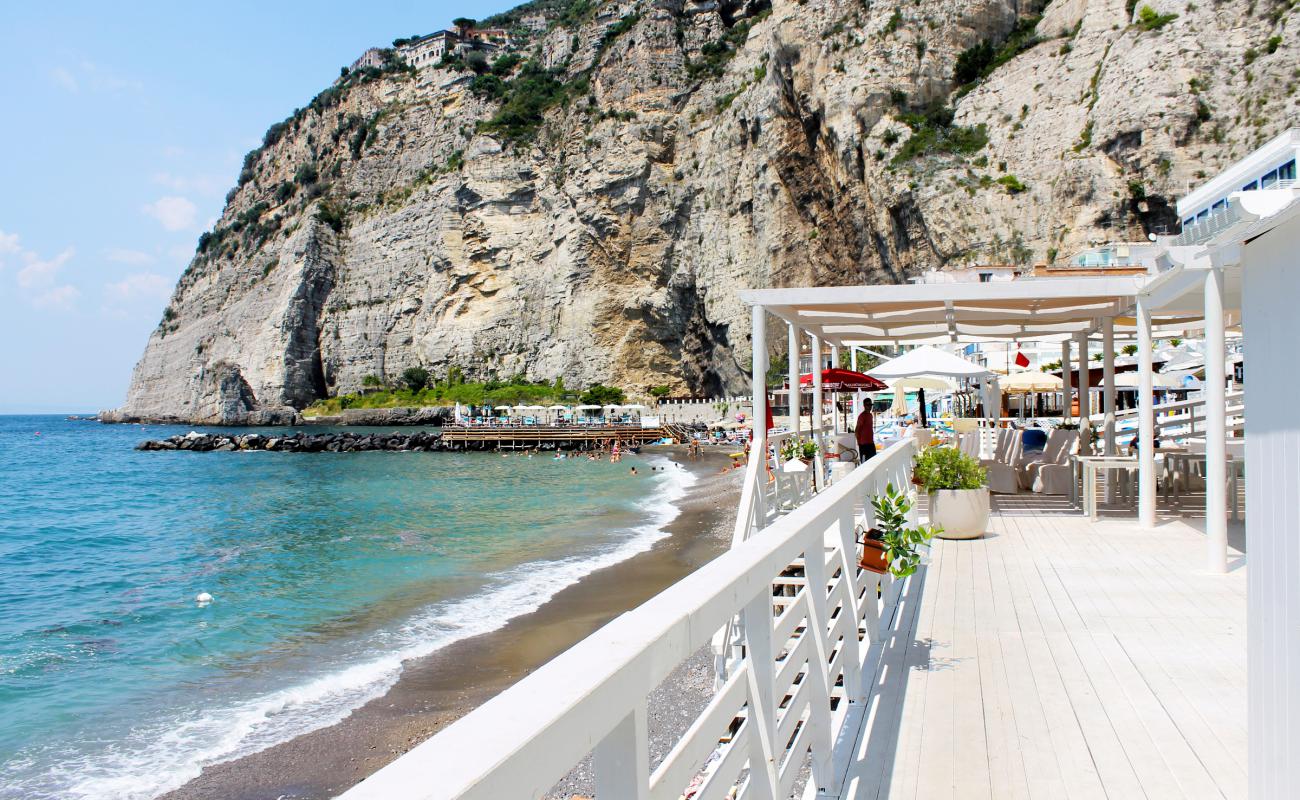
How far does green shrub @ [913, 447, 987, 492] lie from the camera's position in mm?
8023

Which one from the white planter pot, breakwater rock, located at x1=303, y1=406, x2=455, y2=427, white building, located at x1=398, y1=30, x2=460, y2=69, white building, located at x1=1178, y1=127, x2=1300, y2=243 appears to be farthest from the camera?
white building, located at x1=398, y1=30, x2=460, y2=69

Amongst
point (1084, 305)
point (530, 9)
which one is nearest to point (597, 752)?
point (1084, 305)

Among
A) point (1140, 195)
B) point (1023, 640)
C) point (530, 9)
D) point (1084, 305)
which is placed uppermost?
point (530, 9)

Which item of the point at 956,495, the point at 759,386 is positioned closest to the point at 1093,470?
the point at 956,495

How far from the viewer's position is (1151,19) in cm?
3953

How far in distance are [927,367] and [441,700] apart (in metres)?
8.08

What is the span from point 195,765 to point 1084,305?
10.9 meters

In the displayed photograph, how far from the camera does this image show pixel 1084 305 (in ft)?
34.8

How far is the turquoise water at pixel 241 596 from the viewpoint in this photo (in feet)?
27.5

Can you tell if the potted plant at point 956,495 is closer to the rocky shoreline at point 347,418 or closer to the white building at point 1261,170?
the white building at point 1261,170

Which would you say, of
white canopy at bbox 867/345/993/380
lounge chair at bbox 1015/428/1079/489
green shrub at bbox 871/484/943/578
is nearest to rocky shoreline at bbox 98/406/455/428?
white canopy at bbox 867/345/993/380

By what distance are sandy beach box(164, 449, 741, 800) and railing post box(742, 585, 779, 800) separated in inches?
182

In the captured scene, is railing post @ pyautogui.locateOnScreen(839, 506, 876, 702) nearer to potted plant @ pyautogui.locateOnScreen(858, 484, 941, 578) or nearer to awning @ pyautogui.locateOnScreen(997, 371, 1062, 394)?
potted plant @ pyautogui.locateOnScreen(858, 484, 941, 578)

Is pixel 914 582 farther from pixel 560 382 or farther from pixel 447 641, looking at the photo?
pixel 560 382
